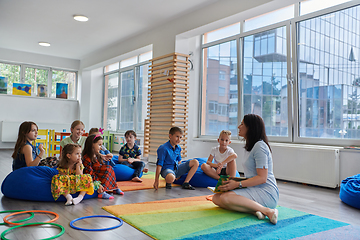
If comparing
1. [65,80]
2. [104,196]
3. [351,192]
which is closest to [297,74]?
[351,192]

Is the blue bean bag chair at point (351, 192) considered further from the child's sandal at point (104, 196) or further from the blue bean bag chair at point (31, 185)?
the blue bean bag chair at point (31, 185)

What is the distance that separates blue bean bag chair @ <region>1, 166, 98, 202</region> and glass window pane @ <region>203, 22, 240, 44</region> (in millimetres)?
4306

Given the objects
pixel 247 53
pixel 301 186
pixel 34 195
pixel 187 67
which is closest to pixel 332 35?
pixel 247 53

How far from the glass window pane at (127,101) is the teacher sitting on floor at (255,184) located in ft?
21.1

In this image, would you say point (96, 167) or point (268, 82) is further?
point (268, 82)

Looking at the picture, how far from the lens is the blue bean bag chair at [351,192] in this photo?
3.02 meters

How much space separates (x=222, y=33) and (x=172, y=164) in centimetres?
340

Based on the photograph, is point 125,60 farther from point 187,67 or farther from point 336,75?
point 336,75

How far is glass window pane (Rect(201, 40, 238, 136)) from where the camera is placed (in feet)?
19.5

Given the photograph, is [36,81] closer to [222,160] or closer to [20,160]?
[20,160]

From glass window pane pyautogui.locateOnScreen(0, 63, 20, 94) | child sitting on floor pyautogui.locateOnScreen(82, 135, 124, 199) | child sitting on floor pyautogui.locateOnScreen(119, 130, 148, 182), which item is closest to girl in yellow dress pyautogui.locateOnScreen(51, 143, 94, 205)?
child sitting on floor pyautogui.locateOnScreen(82, 135, 124, 199)

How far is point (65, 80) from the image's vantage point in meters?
10.3

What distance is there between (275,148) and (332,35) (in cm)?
189

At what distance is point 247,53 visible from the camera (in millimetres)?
5684
